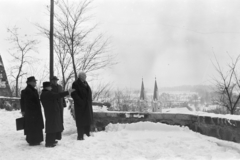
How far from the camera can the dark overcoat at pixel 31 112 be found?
17.4 feet

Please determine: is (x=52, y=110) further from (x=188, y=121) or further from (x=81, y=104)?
(x=188, y=121)

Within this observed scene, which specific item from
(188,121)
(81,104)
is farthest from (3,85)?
(188,121)

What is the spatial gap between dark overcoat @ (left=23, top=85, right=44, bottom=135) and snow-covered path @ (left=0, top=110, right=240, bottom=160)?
377 mm

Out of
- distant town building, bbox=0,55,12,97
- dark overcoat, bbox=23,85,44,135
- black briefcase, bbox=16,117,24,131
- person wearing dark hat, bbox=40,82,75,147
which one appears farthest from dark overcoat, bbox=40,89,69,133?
distant town building, bbox=0,55,12,97

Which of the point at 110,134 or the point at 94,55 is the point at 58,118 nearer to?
the point at 110,134

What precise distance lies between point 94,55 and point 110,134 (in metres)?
10.3

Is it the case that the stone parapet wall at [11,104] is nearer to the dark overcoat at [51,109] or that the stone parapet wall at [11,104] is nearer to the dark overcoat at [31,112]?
the dark overcoat at [31,112]

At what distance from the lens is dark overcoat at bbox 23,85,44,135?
5312mm

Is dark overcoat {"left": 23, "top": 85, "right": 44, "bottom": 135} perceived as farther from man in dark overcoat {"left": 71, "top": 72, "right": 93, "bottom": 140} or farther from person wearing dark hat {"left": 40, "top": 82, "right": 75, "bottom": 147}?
man in dark overcoat {"left": 71, "top": 72, "right": 93, "bottom": 140}

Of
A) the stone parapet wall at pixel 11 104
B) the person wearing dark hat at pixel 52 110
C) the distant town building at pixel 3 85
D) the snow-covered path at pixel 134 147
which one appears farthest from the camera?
the distant town building at pixel 3 85

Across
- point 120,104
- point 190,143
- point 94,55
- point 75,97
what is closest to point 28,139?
point 75,97

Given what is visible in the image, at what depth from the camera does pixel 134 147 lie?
479 centimetres

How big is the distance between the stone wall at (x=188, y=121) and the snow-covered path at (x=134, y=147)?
0.15 meters

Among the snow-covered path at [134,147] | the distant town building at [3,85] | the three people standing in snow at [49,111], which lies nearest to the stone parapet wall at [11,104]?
the distant town building at [3,85]
